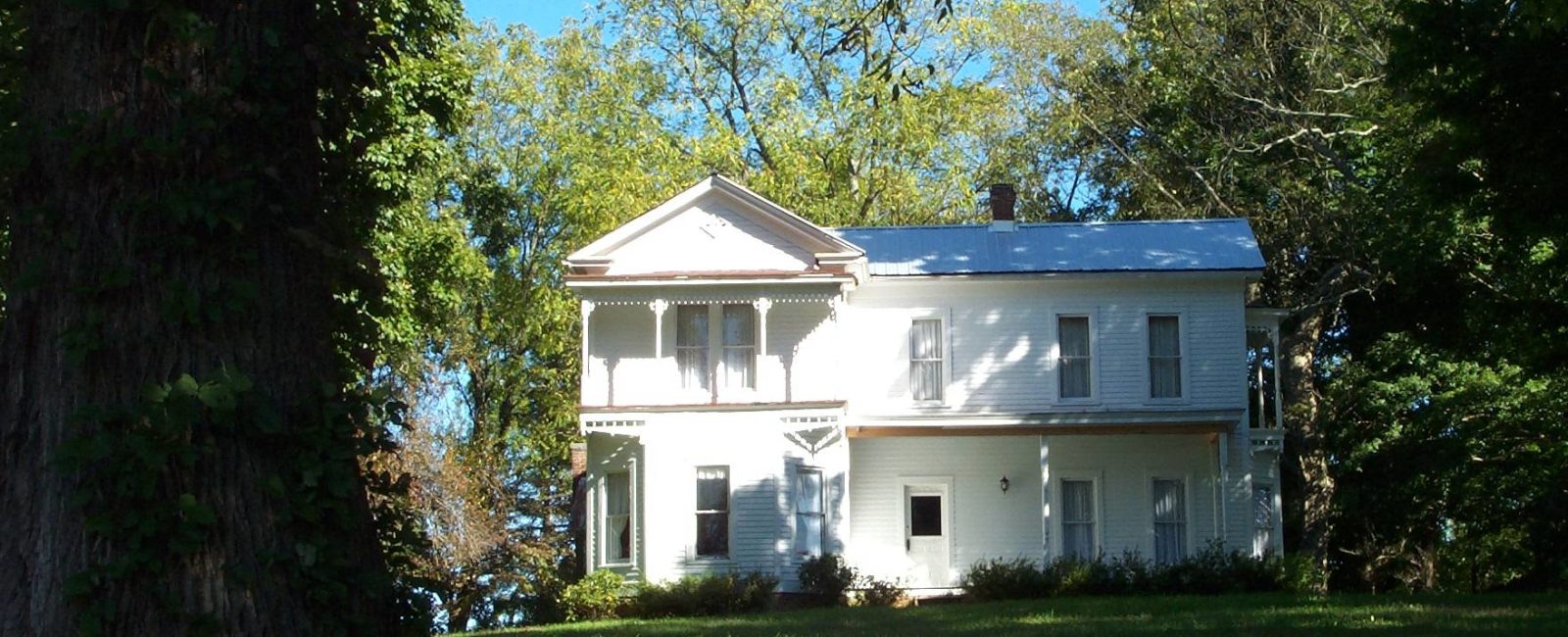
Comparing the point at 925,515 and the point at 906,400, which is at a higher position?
the point at 906,400

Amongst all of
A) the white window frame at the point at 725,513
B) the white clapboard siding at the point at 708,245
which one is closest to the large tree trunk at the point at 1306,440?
the white clapboard siding at the point at 708,245

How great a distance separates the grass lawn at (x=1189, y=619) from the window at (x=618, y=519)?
9846 mm

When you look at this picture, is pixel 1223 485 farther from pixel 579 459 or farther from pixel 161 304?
pixel 161 304

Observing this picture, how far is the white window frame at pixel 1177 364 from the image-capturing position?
99.1 ft

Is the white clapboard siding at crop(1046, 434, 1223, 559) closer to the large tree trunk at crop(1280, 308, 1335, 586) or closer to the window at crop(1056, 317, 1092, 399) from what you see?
the window at crop(1056, 317, 1092, 399)

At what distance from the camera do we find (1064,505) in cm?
3086

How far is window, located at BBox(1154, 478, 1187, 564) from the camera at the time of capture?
3058 cm

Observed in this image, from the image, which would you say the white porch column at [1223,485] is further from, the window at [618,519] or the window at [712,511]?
the window at [618,519]

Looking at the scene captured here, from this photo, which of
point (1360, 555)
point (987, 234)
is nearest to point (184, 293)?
point (987, 234)

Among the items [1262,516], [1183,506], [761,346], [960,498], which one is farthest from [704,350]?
[1262,516]

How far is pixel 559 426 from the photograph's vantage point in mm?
41812

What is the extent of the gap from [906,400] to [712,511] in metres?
3.88

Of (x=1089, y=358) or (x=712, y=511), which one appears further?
(x=1089, y=358)

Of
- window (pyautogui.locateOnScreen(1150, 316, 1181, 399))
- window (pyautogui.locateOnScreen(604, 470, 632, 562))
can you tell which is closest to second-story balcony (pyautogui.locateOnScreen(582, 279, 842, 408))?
window (pyautogui.locateOnScreen(604, 470, 632, 562))
